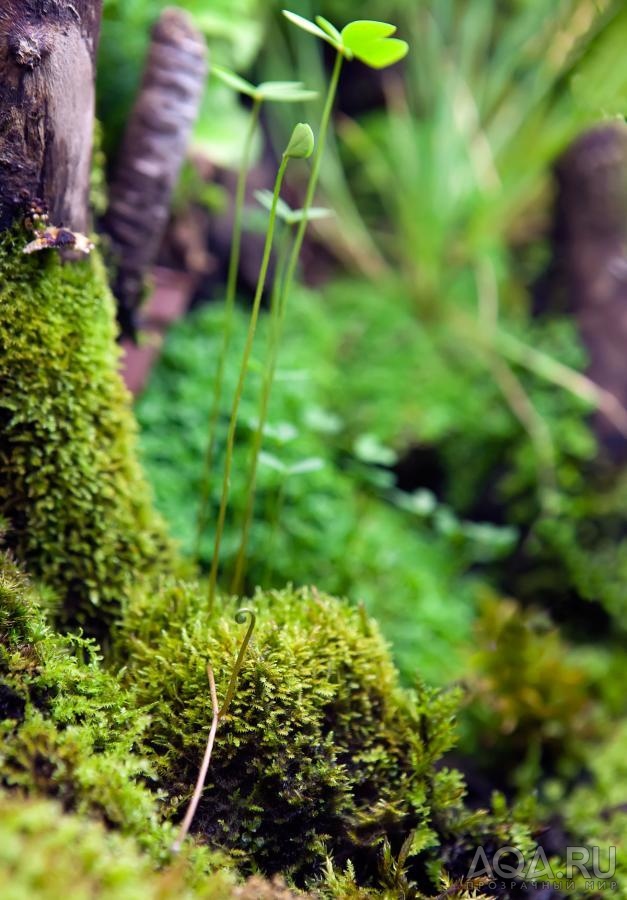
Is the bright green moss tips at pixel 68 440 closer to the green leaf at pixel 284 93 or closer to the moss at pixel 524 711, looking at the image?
the green leaf at pixel 284 93

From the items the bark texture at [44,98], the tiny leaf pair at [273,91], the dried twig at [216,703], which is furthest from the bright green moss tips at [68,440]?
the tiny leaf pair at [273,91]

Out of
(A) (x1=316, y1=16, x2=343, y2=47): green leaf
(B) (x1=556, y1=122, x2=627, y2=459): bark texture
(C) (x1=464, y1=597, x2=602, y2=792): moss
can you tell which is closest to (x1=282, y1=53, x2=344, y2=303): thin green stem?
(A) (x1=316, y1=16, x2=343, y2=47): green leaf

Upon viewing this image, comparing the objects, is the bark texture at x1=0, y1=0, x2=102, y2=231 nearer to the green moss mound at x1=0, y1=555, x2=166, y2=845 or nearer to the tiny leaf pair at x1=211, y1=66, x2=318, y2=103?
the tiny leaf pair at x1=211, y1=66, x2=318, y2=103

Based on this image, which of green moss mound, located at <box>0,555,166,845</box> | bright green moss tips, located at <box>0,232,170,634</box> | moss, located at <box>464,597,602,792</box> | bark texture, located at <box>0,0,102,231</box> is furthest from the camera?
moss, located at <box>464,597,602,792</box>

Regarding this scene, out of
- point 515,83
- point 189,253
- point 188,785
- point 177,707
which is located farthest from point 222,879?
point 515,83

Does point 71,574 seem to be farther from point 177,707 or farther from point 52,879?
point 52,879

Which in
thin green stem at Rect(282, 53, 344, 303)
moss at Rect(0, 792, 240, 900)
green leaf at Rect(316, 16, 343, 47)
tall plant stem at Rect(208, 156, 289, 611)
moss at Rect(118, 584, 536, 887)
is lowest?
moss at Rect(118, 584, 536, 887)

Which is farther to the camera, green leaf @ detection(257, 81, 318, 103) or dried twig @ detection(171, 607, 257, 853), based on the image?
green leaf @ detection(257, 81, 318, 103)
